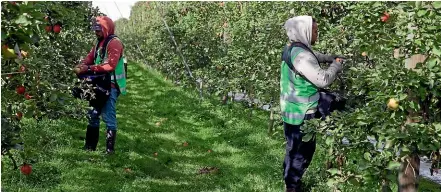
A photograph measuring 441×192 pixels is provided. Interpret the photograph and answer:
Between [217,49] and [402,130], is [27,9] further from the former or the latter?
[217,49]

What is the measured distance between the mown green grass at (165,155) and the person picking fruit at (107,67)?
26cm

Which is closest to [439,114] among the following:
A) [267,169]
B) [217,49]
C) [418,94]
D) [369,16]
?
[418,94]

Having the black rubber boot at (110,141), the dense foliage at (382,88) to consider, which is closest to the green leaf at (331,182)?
the dense foliage at (382,88)

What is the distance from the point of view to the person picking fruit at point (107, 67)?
6020mm

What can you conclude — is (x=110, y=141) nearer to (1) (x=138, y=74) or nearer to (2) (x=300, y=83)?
(2) (x=300, y=83)

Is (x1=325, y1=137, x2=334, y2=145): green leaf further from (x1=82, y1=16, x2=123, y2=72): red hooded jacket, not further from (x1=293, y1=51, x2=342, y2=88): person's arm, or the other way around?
(x1=82, y1=16, x2=123, y2=72): red hooded jacket

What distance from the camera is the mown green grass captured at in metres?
5.14

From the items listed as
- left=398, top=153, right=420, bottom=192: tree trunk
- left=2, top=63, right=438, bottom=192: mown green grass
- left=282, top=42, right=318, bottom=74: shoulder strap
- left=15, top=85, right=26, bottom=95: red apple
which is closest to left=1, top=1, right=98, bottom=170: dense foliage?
left=15, top=85, right=26, bottom=95: red apple

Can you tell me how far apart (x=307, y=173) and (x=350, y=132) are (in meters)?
2.16

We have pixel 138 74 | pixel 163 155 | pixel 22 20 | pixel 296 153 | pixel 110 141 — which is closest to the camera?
pixel 22 20

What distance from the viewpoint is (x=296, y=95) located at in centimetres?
425

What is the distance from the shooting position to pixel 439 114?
3.16 meters

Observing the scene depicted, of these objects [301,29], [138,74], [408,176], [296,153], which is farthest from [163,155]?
[138,74]

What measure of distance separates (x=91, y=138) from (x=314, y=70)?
134 inches
